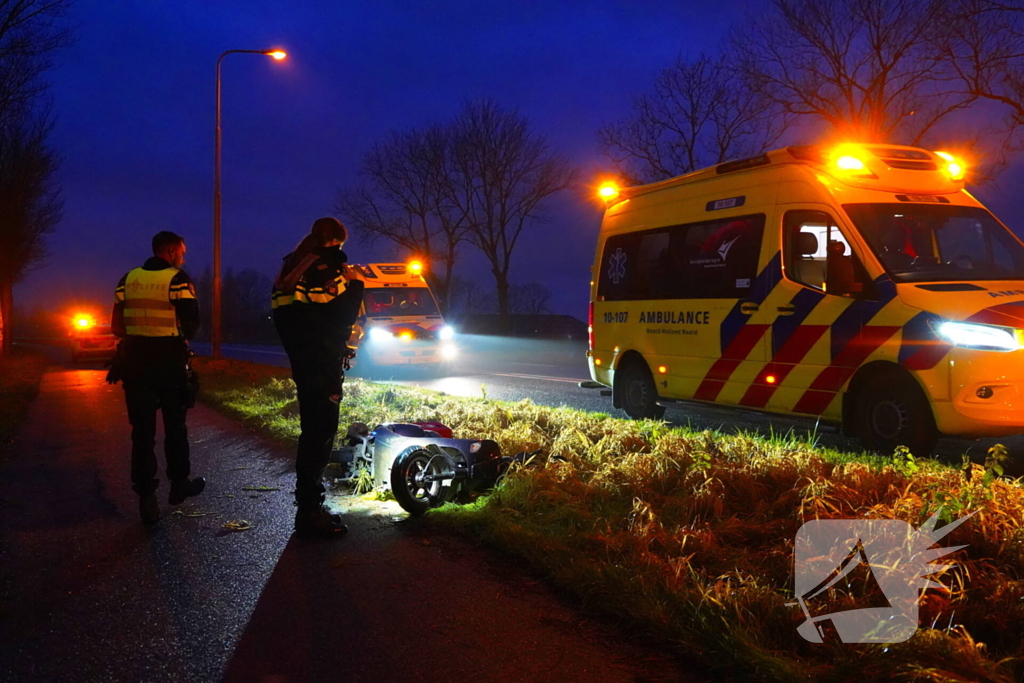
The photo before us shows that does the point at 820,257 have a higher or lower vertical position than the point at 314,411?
higher

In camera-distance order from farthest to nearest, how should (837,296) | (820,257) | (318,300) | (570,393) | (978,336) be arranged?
1. (570,393)
2. (820,257)
3. (837,296)
4. (978,336)
5. (318,300)

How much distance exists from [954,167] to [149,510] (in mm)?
7450

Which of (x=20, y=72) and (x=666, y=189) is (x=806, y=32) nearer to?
(x=666, y=189)

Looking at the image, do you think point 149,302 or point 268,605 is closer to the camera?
point 268,605

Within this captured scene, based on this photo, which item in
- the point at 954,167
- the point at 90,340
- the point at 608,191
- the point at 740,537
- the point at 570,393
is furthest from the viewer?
the point at 90,340

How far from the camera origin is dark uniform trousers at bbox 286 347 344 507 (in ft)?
15.6

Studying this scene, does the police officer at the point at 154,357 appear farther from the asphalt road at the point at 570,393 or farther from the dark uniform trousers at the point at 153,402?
the asphalt road at the point at 570,393

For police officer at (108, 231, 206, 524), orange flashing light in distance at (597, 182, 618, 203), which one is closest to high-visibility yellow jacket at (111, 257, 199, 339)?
police officer at (108, 231, 206, 524)

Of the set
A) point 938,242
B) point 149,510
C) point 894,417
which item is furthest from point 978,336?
point 149,510

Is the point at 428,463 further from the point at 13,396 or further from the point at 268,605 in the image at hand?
the point at 13,396

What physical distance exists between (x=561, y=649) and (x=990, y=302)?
14.9ft

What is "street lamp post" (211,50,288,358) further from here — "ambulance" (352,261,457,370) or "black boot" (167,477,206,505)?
"black boot" (167,477,206,505)

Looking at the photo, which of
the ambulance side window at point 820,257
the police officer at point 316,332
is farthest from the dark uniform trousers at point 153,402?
the ambulance side window at point 820,257

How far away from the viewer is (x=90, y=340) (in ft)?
82.8
